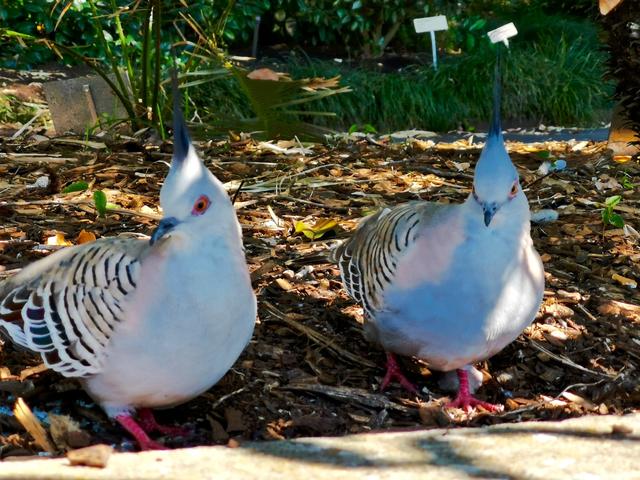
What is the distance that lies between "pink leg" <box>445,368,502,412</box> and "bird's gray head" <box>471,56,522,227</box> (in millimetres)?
680

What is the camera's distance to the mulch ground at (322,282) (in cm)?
311

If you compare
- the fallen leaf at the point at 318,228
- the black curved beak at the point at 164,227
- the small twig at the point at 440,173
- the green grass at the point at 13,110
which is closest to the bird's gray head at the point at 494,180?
the black curved beak at the point at 164,227

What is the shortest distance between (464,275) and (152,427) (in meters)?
1.10

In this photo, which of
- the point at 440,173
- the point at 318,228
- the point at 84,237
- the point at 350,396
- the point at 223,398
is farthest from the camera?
the point at 440,173

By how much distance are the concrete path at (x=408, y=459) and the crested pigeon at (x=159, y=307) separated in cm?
42

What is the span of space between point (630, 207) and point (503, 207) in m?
2.32

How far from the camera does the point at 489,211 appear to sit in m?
2.94

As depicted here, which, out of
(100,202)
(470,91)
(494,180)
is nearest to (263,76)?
(100,202)

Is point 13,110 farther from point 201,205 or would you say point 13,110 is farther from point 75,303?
point 201,205

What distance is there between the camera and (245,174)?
5.48 metres

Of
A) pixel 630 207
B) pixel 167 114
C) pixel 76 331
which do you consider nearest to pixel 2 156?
pixel 167 114

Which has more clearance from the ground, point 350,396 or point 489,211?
point 489,211

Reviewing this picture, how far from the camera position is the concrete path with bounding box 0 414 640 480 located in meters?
2.07

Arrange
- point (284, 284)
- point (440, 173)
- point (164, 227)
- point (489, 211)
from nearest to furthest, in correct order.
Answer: point (164, 227) < point (489, 211) < point (284, 284) < point (440, 173)
